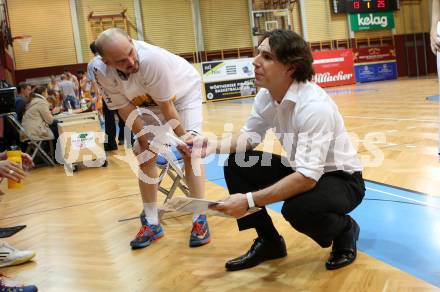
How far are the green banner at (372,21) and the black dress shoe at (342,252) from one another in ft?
63.5

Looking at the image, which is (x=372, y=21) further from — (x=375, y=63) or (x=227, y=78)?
(x=227, y=78)

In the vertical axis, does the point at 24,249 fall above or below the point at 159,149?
below

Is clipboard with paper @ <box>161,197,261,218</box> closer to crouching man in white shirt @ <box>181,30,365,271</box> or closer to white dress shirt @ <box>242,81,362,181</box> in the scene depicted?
crouching man in white shirt @ <box>181,30,365,271</box>

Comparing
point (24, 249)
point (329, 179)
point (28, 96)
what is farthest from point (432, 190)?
point (28, 96)

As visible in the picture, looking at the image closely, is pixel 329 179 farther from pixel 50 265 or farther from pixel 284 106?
pixel 50 265

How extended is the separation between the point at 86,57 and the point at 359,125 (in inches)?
478

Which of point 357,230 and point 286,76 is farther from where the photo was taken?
point 357,230

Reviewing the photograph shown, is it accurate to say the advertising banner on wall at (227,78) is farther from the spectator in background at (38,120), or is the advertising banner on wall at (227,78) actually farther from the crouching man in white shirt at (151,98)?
the crouching man in white shirt at (151,98)

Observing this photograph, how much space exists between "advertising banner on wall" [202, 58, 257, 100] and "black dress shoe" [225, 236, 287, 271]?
14.2 metres

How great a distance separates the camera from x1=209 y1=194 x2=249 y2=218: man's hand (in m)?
1.92

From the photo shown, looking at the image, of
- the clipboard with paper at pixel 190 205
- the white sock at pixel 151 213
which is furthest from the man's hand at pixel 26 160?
the clipboard with paper at pixel 190 205

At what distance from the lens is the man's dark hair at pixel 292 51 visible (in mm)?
1979

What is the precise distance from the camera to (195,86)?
9.78 ft

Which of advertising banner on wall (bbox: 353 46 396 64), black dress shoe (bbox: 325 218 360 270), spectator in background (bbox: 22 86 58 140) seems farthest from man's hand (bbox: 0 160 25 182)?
advertising banner on wall (bbox: 353 46 396 64)
